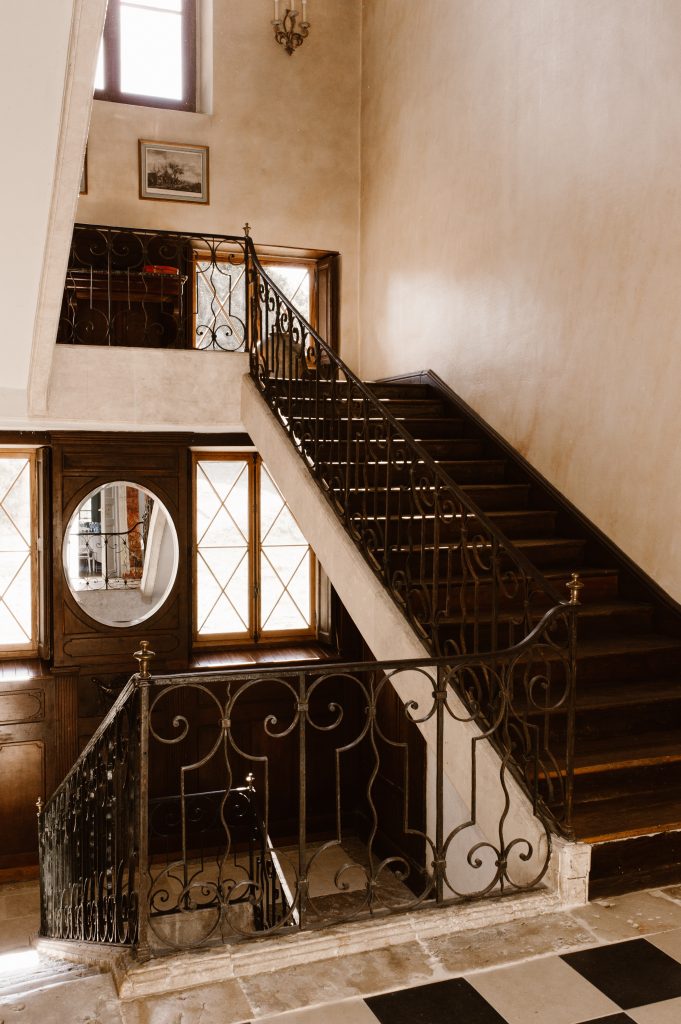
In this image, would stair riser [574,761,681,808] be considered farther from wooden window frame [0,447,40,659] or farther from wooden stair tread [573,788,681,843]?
wooden window frame [0,447,40,659]

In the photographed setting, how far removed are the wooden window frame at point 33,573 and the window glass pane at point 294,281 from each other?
109 inches

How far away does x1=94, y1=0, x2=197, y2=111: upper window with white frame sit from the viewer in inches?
289

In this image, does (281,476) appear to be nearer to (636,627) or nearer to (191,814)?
(636,627)

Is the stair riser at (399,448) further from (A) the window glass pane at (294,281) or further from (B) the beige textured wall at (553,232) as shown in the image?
(A) the window glass pane at (294,281)

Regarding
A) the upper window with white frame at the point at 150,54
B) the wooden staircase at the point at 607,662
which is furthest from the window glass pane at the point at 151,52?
the wooden staircase at the point at 607,662

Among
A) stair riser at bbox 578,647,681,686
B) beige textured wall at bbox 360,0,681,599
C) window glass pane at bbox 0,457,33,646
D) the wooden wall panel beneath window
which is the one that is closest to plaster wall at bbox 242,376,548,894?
stair riser at bbox 578,647,681,686

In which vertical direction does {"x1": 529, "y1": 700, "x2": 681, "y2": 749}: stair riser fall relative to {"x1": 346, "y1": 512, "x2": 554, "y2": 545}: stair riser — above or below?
below

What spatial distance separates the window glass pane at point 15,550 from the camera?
7.19 meters

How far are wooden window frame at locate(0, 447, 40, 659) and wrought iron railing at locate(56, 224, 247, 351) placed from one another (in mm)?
1080

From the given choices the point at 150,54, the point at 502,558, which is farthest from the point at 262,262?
the point at 502,558

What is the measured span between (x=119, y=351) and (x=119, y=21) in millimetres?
3713

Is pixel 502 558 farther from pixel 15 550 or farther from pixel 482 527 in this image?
pixel 15 550

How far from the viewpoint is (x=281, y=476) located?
529 centimetres

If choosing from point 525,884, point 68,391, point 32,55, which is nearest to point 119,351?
point 68,391
